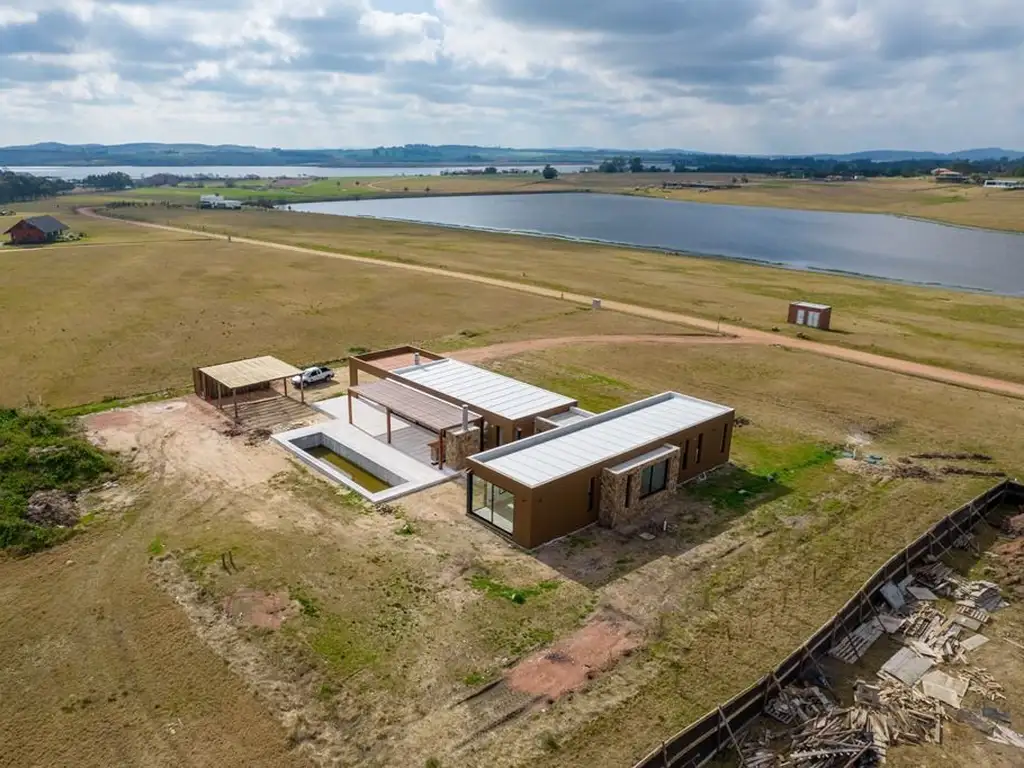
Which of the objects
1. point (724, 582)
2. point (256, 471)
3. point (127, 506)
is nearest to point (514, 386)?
point (256, 471)

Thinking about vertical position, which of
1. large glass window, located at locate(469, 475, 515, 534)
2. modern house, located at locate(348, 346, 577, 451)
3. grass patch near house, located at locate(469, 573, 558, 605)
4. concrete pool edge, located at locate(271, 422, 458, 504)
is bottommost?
grass patch near house, located at locate(469, 573, 558, 605)

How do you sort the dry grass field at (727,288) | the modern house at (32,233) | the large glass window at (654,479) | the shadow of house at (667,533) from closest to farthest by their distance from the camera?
the shadow of house at (667,533)
the large glass window at (654,479)
the dry grass field at (727,288)
the modern house at (32,233)

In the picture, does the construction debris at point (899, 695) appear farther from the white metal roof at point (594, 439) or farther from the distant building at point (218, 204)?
the distant building at point (218, 204)

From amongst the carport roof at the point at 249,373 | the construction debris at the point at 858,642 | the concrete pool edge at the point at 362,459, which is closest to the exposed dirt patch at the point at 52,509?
the concrete pool edge at the point at 362,459

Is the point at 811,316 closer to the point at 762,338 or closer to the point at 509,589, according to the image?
the point at 762,338

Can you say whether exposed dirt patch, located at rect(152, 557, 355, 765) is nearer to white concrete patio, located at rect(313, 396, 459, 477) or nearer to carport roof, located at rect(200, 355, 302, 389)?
white concrete patio, located at rect(313, 396, 459, 477)

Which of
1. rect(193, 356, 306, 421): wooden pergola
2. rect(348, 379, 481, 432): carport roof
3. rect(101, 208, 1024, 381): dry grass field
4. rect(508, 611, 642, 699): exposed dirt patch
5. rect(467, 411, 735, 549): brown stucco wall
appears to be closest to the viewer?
rect(508, 611, 642, 699): exposed dirt patch

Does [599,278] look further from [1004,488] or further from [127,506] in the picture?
Answer: [127,506]

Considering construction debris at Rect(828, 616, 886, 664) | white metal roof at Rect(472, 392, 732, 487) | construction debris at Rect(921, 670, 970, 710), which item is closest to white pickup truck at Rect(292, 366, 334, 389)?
white metal roof at Rect(472, 392, 732, 487)
